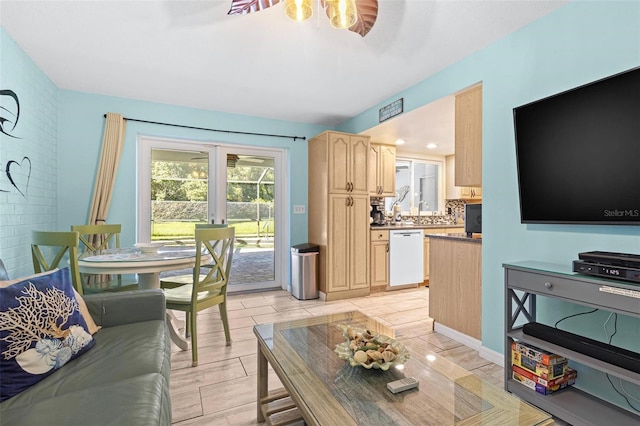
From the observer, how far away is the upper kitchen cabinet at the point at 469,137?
2590mm

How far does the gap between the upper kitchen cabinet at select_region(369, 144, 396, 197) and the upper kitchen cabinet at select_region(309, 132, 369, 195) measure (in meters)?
0.53

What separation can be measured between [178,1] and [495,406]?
2689mm

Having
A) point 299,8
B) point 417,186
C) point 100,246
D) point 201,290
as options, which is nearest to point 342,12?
point 299,8

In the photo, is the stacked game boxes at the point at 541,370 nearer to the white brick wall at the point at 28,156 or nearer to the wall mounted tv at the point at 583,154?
the wall mounted tv at the point at 583,154

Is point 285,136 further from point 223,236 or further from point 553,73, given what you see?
point 553,73

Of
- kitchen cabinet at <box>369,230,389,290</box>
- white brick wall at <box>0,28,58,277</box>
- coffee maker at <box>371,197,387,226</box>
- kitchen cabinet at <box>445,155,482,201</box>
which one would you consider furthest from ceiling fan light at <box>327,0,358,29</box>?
kitchen cabinet at <box>445,155,482,201</box>

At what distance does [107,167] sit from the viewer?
3.49 m

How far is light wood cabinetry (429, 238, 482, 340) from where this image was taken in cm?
259

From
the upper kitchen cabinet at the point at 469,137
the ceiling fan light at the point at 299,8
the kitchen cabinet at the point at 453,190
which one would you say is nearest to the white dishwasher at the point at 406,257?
the kitchen cabinet at the point at 453,190

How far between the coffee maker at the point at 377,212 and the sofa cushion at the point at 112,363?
3654mm

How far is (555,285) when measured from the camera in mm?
1691

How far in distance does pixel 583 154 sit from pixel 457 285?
4.71 feet

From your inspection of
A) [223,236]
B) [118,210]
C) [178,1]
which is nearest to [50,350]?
[223,236]

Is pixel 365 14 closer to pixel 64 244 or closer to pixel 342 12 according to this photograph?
pixel 342 12
